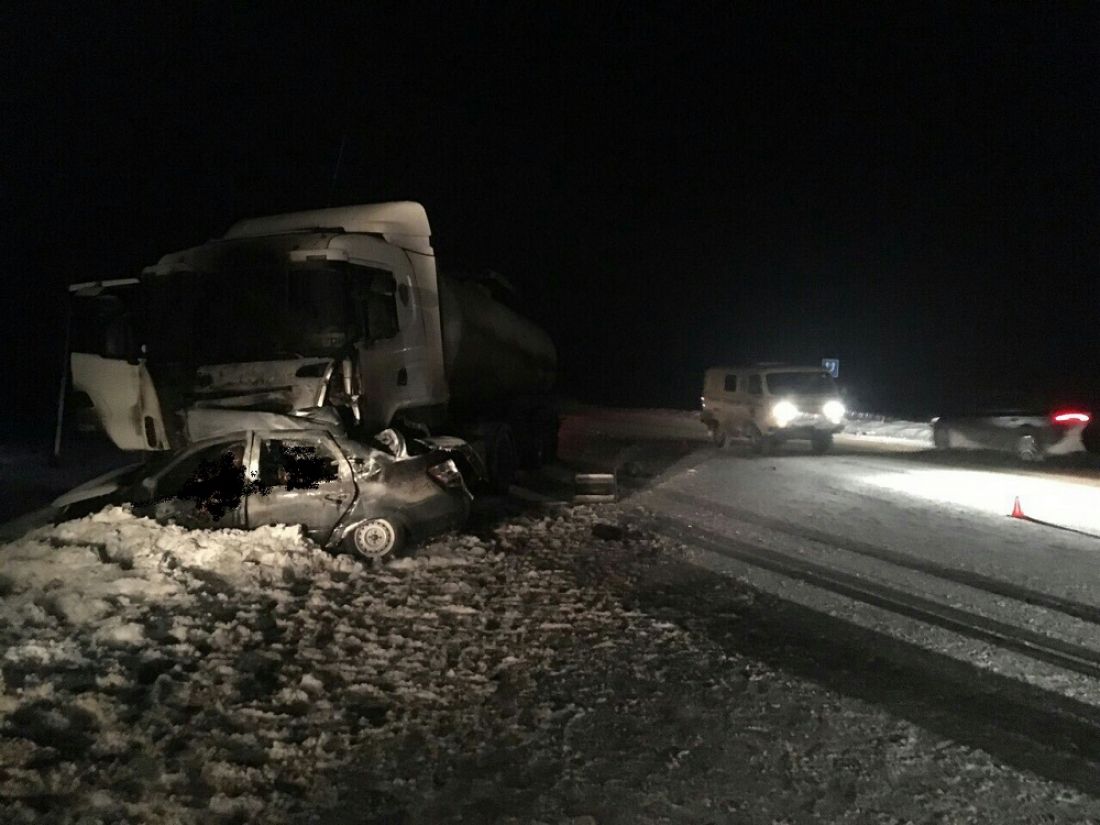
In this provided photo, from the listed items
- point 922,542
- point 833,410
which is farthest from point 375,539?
point 833,410

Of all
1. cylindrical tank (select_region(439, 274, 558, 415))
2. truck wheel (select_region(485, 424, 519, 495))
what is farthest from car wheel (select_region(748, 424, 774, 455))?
truck wheel (select_region(485, 424, 519, 495))

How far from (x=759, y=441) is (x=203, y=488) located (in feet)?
45.1

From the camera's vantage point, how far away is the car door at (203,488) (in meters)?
8.16

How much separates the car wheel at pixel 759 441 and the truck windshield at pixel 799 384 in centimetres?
98

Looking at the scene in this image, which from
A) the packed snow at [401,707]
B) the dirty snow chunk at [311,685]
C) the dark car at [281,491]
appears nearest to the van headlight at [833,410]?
the packed snow at [401,707]

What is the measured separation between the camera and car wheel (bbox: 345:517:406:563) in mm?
8398

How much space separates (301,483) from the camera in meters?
8.39

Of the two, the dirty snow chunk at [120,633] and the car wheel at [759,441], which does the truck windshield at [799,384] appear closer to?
the car wheel at [759,441]

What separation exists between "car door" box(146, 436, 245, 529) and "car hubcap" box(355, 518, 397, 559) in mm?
1128

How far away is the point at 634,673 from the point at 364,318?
19.5ft

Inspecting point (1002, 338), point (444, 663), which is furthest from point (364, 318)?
point (1002, 338)

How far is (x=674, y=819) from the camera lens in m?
3.88

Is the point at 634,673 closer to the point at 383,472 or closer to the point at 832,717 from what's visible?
the point at 832,717

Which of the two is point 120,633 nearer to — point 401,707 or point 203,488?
point 401,707
